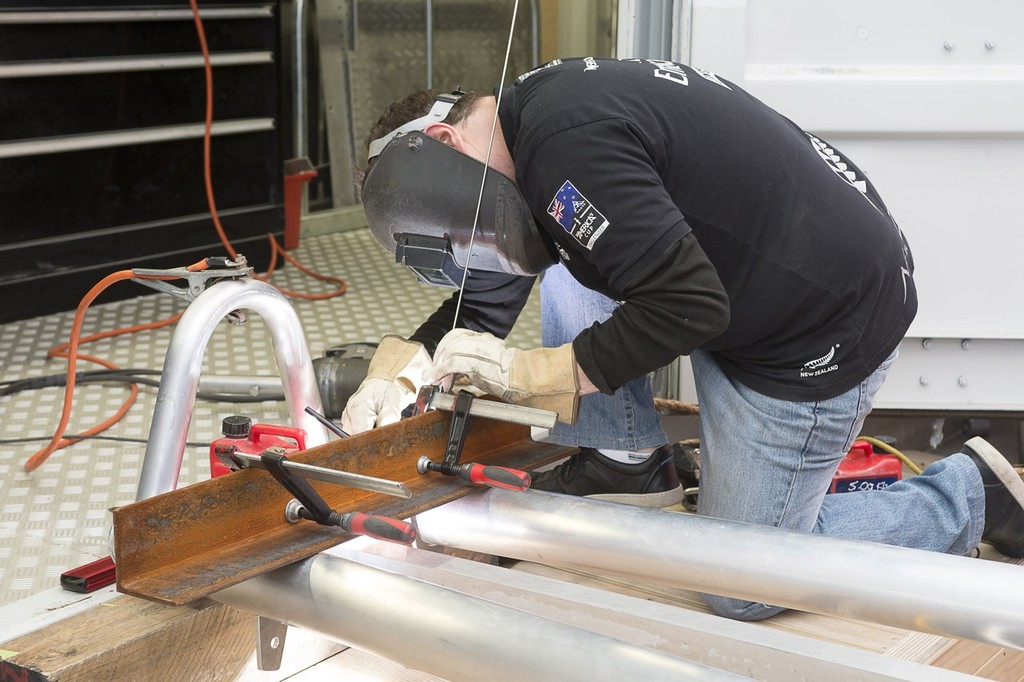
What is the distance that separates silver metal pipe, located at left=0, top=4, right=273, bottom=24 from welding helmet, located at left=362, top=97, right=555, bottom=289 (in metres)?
2.21

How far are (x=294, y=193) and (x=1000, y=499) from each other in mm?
3025

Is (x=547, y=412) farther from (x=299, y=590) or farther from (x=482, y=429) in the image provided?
(x=299, y=590)

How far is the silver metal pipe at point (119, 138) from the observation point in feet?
11.2

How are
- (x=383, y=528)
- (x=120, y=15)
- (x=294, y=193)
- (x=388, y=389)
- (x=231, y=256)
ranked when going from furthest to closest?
(x=294, y=193), (x=231, y=256), (x=120, y=15), (x=388, y=389), (x=383, y=528)

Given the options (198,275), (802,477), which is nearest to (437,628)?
(198,275)

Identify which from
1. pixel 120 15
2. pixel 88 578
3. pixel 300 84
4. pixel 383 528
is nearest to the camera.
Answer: pixel 383 528

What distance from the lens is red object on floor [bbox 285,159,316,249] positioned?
4.24 m

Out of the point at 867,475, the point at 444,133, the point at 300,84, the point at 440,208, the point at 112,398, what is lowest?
the point at 112,398

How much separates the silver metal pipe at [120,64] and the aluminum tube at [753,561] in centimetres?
252

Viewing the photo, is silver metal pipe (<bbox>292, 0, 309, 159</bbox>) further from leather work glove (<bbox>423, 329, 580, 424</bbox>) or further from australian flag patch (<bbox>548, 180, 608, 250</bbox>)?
australian flag patch (<bbox>548, 180, 608, 250</bbox>)

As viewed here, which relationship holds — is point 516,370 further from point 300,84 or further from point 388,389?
point 300,84

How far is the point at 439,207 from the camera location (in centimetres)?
159

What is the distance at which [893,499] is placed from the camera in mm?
2010

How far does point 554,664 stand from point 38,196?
303cm
